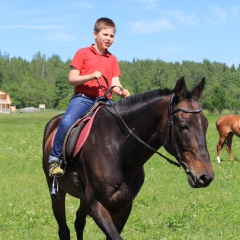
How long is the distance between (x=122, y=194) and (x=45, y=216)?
161 inches

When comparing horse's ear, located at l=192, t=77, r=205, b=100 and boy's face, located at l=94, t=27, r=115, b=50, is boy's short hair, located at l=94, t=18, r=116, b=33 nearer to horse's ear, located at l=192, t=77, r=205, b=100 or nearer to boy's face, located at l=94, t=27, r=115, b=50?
boy's face, located at l=94, t=27, r=115, b=50

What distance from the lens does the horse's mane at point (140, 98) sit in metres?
5.17

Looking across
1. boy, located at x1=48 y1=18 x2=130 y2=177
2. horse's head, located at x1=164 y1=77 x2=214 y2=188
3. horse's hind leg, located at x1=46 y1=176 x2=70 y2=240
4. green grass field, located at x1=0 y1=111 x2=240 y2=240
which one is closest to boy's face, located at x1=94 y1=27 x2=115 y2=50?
boy, located at x1=48 y1=18 x2=130 y2=177

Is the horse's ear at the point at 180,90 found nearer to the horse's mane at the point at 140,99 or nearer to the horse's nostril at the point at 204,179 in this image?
the horse's mane at the point at 140,99

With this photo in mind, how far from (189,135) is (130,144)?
887 millimetres

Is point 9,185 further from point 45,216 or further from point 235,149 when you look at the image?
point 235,149

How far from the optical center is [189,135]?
4.55 metres

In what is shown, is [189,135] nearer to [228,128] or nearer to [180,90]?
[180,90]

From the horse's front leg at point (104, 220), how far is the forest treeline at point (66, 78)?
112433 millimetres

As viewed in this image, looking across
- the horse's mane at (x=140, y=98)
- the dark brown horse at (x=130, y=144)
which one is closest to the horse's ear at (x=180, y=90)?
the dark brown horse at (x=130, y=144)

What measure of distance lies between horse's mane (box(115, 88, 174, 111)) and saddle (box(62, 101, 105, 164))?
1.12 feet

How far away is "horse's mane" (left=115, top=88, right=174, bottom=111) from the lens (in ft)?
17.0

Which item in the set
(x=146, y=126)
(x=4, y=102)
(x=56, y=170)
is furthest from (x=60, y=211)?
(x=4, y=102)

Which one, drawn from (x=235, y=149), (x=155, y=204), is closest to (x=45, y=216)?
(x=155, y=204)
